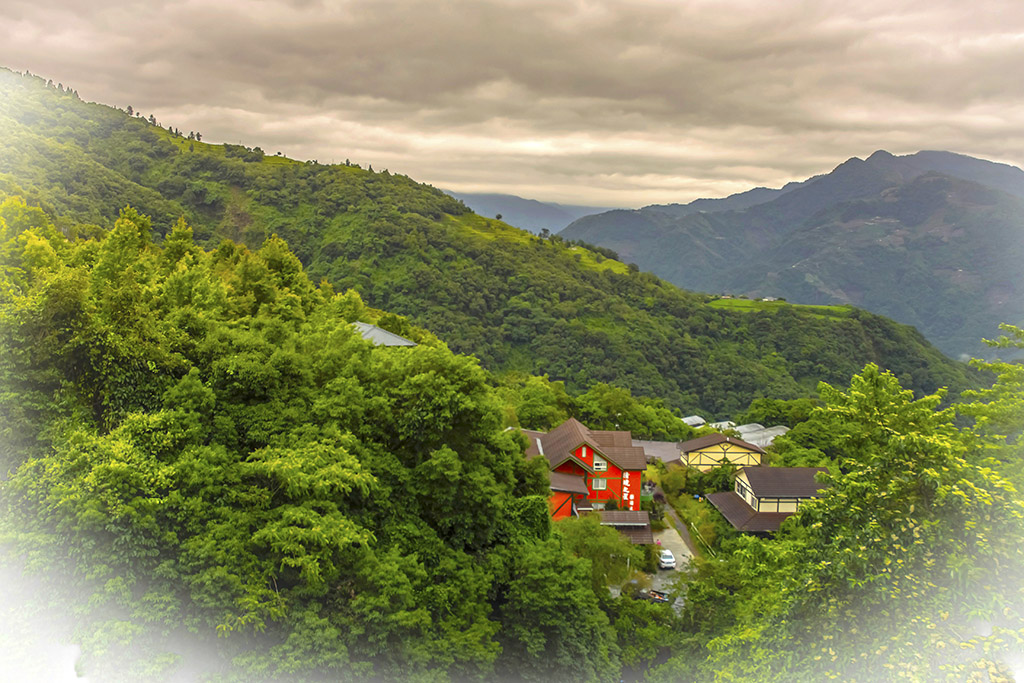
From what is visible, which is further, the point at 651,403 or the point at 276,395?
the point at 651,403

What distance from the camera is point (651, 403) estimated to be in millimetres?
81188

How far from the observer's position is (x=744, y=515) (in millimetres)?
37969

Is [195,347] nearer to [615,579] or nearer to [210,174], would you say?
[615,579]

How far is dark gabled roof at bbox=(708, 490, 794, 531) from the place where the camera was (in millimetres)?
36500

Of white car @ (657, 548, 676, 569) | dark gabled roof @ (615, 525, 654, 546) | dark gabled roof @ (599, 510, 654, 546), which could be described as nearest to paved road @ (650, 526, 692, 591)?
white car @ (657, 548, 676, 569)

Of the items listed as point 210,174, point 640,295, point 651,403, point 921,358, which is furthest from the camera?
point 210,174

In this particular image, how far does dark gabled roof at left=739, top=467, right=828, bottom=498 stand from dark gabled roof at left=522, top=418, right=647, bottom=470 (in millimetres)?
6734

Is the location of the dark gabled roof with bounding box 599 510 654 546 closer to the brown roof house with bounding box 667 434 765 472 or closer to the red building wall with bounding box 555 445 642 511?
the red building wall with bounding box 555 445 642 511

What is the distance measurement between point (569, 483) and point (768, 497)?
1185cm

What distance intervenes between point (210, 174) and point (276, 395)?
6672 inches

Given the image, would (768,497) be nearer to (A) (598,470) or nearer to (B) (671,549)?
(B) (671,549)

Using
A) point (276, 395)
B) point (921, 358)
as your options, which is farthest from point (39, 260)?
point (921, 358)

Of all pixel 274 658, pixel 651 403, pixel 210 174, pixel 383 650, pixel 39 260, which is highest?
pixel 210 174

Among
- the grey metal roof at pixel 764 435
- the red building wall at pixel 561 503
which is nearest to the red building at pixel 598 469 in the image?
the red building wall at pixel 561 503
